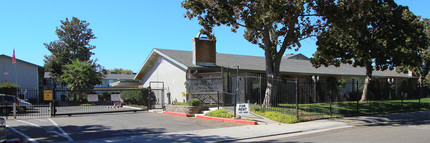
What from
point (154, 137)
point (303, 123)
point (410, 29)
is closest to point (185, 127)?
point (154, 137)

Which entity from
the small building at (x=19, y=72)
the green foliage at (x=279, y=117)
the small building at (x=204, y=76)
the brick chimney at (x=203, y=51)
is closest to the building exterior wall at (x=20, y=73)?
the small building at (x=19, y=72)

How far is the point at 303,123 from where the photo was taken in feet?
→ 44.3

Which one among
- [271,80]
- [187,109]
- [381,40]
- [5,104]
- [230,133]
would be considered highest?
[381,40]

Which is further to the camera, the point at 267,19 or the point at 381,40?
the point at 381,40

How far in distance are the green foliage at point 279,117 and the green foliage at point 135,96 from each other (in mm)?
10291

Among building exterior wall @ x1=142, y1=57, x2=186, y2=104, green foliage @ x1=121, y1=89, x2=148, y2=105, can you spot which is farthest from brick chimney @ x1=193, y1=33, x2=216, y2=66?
green foliage @ x1=121, y1=89, x2=148, y2=105

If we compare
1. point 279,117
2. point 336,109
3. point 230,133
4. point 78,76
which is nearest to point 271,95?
point 279,117

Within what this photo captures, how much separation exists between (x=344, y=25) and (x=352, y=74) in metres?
15.7

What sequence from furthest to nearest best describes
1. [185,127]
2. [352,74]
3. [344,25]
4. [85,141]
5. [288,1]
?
1. [352,74]
2. [344,25]
3. [288,1]
4. [185,127]
5. [85,141]

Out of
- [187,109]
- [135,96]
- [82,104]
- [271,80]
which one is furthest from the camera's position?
[82,104]

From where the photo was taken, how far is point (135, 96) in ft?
79.5

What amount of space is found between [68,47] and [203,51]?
34.5 meters

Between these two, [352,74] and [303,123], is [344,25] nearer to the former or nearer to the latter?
[303,123]

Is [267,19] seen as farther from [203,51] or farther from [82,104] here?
[82,104]
